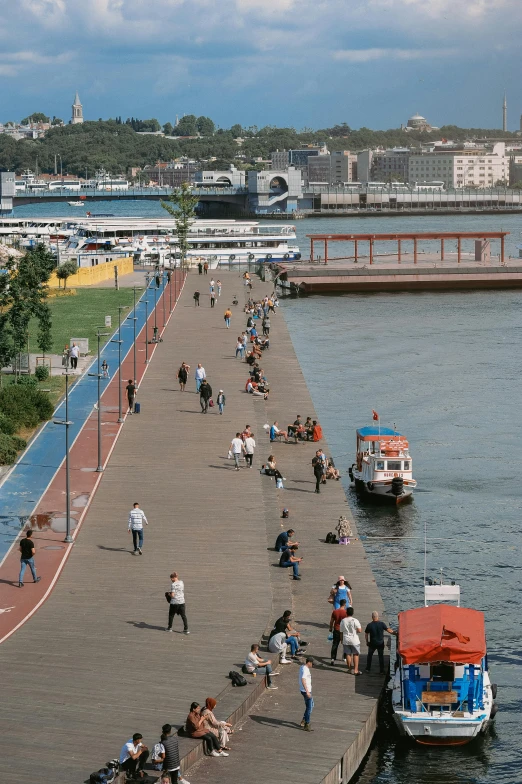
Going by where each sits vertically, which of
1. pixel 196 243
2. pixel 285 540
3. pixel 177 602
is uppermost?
pixel 196 243

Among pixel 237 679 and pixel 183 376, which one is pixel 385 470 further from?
pixel 237 679

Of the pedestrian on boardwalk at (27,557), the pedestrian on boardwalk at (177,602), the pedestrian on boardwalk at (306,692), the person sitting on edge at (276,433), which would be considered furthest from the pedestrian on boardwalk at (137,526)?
the person sitting on edge at (276,433)

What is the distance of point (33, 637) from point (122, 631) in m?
1.74

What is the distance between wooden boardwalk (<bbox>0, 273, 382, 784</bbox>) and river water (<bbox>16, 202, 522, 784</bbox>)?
1.85 metres

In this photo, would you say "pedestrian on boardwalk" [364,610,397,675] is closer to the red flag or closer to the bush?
the red flag

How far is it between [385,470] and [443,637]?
19.7 m

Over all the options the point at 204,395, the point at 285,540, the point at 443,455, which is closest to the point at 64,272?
the point at 204,395

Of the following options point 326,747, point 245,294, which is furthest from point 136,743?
point 245,294

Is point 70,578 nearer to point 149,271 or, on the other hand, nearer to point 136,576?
point 136,576

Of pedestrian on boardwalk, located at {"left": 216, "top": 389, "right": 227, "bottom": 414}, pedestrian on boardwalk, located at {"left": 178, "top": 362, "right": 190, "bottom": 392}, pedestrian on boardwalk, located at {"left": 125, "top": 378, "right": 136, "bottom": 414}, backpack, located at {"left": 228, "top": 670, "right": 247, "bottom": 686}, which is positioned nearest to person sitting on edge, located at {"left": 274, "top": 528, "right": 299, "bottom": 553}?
backpack, located at {"left": 228, "top": 670, "right": 247, "bottom": 686}

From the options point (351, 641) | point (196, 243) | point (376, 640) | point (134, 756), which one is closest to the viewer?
point (134, 756)

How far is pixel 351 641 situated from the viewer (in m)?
25.6

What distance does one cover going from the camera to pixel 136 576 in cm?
3033

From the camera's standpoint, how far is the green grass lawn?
7456 cm
